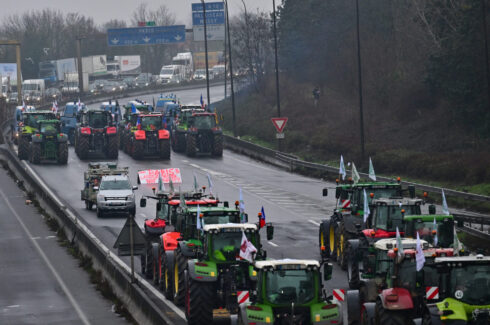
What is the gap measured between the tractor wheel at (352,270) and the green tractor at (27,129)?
39717mm

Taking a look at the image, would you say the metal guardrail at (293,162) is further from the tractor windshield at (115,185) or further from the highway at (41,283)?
the highway at (41,283)

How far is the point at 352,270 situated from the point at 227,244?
5.62 meters

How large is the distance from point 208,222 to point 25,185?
34.3 m

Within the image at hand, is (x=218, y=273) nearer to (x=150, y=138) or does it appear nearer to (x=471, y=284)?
(x=471, y=284)

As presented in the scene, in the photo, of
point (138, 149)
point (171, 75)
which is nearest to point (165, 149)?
point (138, 149)

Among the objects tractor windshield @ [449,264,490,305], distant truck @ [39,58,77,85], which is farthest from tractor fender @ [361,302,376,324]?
distant truck @ [39,58,77,85]

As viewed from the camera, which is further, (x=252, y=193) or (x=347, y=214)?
(x=252, y=193)

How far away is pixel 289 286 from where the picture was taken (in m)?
18.7

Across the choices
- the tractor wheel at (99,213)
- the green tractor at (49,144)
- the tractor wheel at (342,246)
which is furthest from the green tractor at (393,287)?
the green tractor at (49,144)

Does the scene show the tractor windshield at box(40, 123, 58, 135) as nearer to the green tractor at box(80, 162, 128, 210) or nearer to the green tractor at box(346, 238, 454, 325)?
the green tractor at box(80, 162, 128, 210)

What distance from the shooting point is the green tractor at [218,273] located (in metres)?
21.8

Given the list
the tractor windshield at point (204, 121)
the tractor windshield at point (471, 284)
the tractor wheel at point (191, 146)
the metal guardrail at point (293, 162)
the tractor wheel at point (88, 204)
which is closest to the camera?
the tractor windshield at point (471, 284)

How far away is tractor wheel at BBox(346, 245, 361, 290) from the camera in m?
27.2

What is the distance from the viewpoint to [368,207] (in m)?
29.1
